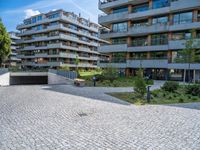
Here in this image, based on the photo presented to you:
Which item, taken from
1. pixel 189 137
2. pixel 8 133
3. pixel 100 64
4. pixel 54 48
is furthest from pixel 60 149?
pixel 54 48

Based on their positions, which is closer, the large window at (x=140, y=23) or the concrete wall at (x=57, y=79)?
the concrete wall at (x=57, y=79)

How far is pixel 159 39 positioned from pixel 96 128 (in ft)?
95.3

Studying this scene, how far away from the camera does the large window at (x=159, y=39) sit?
3165cm

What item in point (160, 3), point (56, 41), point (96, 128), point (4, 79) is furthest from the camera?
point (56, 41)

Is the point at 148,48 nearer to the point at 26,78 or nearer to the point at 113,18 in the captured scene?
the point at 113,18

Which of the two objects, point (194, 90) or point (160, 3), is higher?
point (160, 3)

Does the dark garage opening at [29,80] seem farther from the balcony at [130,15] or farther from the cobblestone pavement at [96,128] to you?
the cobblestone pavement at [96,128]

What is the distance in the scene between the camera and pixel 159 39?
32.2 metres

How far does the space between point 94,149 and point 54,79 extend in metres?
29.5

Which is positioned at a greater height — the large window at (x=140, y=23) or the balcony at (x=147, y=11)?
the balcony at (x=147, y=11)

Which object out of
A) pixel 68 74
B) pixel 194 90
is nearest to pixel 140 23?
pixel 68 74

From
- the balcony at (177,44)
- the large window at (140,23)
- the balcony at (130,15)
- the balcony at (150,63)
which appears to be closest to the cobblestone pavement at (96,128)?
the balcony at (177,44)

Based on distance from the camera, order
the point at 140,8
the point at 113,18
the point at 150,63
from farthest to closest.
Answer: the point at 113,18 < the point at 140,8 < the point at 150,63

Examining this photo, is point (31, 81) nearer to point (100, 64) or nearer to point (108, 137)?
point (100, 64)
